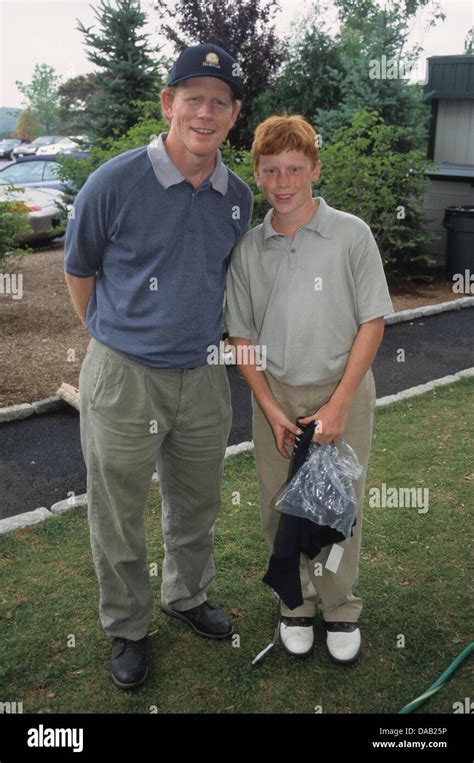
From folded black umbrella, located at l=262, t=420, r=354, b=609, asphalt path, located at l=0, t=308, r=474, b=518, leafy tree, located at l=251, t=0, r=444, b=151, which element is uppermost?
leafy tree, located at l=251, t=0, r=444, b=151

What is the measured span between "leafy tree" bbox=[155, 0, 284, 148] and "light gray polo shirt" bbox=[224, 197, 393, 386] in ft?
35.0

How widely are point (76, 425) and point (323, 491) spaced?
3.51 metres

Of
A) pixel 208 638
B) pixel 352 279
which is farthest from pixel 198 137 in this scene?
pixel 208 638

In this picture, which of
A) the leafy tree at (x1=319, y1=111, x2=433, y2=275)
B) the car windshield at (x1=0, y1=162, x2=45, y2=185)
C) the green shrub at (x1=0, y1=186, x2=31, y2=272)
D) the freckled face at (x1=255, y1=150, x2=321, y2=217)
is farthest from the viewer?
the car windshield at (x1=0, y1=162, x2=45, y2=185)

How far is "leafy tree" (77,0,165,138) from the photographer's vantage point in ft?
42.3

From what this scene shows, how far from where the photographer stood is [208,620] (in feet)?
11.4

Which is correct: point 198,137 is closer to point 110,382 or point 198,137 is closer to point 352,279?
point 352,279

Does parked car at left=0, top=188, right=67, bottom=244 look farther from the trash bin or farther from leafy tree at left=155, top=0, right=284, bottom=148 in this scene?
the trash bin

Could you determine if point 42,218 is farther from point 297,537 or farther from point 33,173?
point 297,537

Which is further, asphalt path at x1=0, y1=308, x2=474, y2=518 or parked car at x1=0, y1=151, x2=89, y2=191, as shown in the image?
parked car at x1=0, y1=151, x2=89, y2=191

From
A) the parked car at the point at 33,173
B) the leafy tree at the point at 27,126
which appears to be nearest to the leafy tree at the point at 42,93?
the leafy tree at the point at 27,126

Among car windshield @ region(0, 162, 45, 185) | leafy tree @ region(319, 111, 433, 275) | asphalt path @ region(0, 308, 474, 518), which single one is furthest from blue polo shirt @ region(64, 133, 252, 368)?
car windshield @ region(0, 162, 45, 185)

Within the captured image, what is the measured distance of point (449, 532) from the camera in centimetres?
437

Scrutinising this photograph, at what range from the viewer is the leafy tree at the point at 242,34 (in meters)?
13.1
